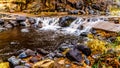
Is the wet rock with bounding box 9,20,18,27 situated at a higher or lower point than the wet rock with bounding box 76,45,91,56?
lower

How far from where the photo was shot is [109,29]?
1159cm

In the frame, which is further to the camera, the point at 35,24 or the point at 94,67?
the point at 35,24

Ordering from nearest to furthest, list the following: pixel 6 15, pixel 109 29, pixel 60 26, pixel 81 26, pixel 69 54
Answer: pixel 69 54, pixel 109 29, pixel 81 26, pixel 60 26, pixel 6 15

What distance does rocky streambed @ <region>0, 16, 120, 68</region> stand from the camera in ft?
21.8

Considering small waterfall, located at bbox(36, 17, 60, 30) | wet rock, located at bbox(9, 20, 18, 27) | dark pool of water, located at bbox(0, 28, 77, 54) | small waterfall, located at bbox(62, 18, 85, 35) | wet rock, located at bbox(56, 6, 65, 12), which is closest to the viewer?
dark pool of water, located at bbox(0, 28, 77, 54)

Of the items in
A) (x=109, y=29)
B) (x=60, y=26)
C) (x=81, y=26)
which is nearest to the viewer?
(x=109, y=29)

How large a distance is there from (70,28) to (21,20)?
2.94 meters

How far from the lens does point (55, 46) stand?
911 centimetres

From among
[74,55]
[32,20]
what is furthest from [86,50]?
[32,20]

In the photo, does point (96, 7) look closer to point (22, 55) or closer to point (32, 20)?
point (32, 20)

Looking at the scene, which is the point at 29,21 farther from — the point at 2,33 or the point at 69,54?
the point at 69,54

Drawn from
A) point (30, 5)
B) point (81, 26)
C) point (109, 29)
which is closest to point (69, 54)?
point (109, 29)

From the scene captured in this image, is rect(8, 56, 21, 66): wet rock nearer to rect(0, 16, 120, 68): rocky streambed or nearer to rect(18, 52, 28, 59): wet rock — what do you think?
rect(0, 16, 120, 68): rocky streambed

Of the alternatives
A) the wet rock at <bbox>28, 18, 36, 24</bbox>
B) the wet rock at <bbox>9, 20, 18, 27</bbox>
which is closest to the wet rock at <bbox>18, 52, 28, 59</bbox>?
the wet rock at <bbox>9, 20, 18, 27</bbox>
